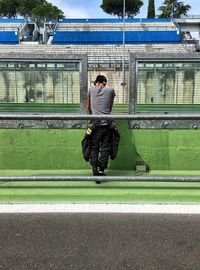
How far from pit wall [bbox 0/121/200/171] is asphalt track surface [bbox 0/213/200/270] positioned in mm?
1711

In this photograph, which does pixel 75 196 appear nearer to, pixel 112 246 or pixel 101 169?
pixel 101 169

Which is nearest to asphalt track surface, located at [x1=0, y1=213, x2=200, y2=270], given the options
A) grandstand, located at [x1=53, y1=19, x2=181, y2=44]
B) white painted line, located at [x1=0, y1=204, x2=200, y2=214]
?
white painted line, located at [x1=0, y1=204, x2=200, y2=214]

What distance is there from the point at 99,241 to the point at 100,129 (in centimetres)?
205

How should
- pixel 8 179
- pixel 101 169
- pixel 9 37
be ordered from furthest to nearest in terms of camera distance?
pixel 9 37
pixel 101 169
pixel 8 179

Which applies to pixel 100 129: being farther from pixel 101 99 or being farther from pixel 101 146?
pixel 101 99

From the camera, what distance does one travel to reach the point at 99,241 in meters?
3.80

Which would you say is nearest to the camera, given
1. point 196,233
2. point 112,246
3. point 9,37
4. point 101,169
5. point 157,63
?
point 112,246

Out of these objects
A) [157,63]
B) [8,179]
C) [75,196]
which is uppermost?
[157,63]

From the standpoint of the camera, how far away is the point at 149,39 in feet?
174

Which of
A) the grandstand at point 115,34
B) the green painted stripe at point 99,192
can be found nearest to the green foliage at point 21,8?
the grandstand at point 115,34

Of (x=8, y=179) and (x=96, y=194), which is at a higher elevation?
(x=8, y=179)

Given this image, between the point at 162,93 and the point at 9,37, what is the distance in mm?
50145

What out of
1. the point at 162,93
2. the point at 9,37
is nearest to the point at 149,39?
the point at 9,37

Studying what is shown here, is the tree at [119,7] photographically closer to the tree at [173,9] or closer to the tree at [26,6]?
the tree at [173,9]
